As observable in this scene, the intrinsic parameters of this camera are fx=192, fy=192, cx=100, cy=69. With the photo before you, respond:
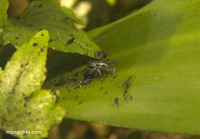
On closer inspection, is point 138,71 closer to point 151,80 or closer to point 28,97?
point 151,80

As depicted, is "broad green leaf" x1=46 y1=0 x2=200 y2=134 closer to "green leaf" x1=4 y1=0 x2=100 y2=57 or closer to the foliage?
the foliage

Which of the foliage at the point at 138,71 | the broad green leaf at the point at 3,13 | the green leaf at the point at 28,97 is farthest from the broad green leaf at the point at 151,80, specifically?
the broad green leaf at the point at 3,13

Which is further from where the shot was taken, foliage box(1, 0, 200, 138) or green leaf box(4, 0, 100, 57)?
green leaf box(4, 0, 100, 57)

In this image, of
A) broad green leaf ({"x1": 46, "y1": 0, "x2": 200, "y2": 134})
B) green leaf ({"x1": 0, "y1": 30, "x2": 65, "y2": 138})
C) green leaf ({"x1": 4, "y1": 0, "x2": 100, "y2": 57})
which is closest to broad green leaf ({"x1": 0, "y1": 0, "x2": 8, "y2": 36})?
green leaf ({"x1": 4, "y1": 0, "x2": 100, "y2": 57})

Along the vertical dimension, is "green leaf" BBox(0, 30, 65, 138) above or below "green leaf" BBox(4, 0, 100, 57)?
below

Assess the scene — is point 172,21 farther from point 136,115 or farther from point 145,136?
point 145,136

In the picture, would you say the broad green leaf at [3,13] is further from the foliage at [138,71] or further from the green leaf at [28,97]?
the green leaf at [28,97]

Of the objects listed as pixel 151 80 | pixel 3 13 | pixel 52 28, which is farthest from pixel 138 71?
pixel 3 13
